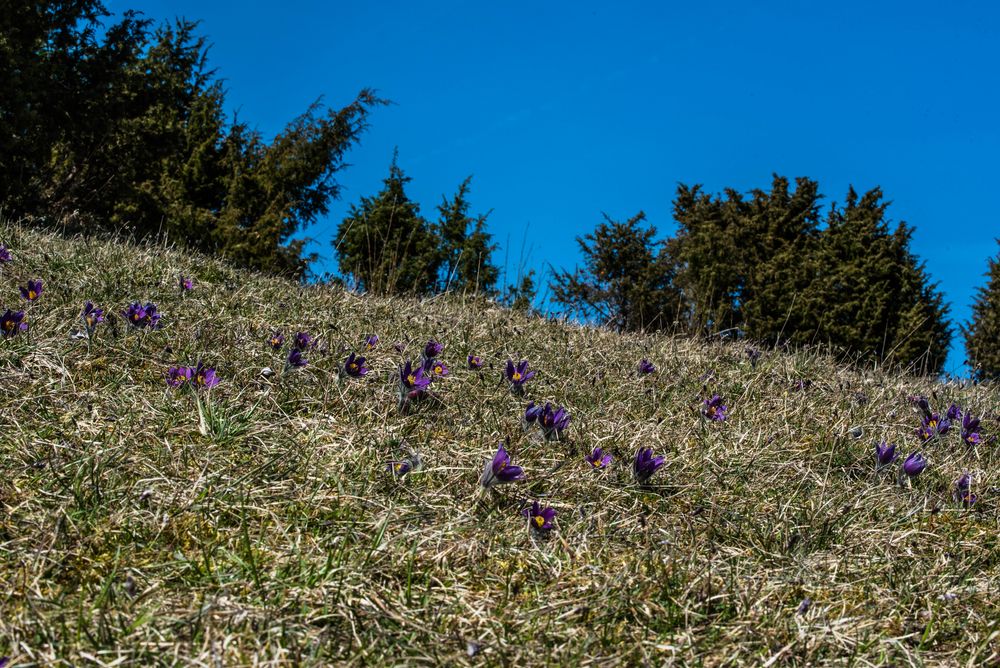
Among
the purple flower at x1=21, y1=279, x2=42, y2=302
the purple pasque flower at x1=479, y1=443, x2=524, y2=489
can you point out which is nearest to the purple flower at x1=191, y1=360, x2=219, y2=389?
the purple pasque flower at x1=479, y1=443, x2=524, y2=489

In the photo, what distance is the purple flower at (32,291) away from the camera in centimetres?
408

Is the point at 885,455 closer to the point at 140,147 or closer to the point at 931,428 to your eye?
the point at 931,428

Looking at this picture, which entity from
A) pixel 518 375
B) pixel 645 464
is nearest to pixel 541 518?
pixel 645 464

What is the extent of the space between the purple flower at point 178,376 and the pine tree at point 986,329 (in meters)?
23.3

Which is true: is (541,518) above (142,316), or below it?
below

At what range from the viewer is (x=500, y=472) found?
2758mm

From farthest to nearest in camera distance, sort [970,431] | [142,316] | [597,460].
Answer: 1. [970,431]
2. [142,316]
3. [597,460]

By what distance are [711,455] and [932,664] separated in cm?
135

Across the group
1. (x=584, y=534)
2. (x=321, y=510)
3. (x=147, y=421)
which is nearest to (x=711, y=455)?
(x=584, y=534)

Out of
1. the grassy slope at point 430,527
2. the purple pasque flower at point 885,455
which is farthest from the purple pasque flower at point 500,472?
the purple pasque flower at point 885,455

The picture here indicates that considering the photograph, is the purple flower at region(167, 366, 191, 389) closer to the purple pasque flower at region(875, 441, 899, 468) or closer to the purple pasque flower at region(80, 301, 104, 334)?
the purple pasque flower at region(80, 301, 104, 334)

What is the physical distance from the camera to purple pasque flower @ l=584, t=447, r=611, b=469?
3135 millimetres

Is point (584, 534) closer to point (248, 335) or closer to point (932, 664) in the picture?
point (932, 664)

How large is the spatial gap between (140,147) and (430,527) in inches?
725
